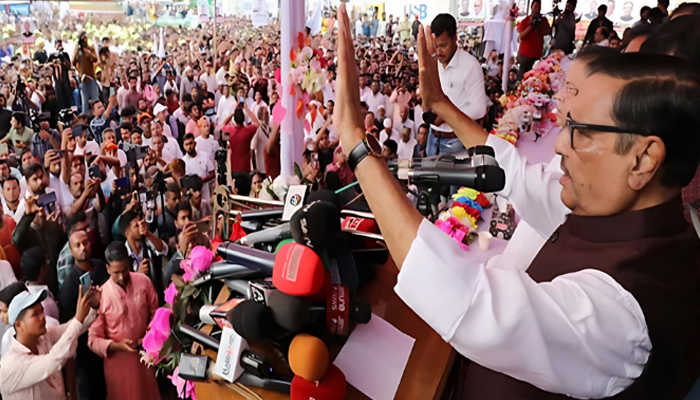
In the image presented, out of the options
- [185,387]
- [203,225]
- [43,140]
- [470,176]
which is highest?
[470,176]

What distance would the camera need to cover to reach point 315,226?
3.43ft

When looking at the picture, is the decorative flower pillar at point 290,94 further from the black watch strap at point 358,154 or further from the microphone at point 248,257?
the black watch strap at point 358,154

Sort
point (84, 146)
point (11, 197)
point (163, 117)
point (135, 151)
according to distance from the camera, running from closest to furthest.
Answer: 1. point (11, 197)
2. point (135, 151)
3. point (84, 146)
4. point (163, 117)

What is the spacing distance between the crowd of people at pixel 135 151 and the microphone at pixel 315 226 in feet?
0.68

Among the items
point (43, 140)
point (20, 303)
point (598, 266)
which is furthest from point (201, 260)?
point (43, 140)

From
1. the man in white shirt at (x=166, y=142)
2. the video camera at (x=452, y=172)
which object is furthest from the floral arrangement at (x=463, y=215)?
the man in white shirt at (x=166, y=142)

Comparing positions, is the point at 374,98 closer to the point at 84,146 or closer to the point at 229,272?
the point at 84,146

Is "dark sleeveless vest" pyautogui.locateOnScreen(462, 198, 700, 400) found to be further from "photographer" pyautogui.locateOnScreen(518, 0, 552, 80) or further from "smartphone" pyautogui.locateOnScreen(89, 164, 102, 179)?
"photographer" pyautogui.locateOnScreen(518, 0, 552, 80)

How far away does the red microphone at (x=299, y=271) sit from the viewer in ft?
3.16

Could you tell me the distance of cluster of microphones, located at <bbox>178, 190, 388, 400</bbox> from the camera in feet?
3.16

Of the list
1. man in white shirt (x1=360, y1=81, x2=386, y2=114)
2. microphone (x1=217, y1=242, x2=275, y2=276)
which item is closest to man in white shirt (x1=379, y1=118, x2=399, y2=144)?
man in white shirt (x1=360, y1=81, x2=386, y2=114)

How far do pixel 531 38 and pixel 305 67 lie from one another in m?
4.32

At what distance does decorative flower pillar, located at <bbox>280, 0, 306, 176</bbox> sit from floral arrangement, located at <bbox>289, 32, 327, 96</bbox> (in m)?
0.02

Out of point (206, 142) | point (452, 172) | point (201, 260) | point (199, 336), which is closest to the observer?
point (452, 172)
